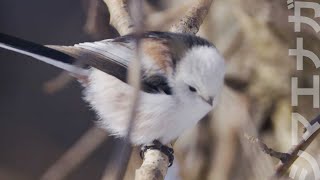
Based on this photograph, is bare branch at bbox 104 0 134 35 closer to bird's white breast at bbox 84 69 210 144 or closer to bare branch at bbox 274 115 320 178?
bird's white breast at bbox 84 69 210 144

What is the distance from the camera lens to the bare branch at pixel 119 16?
89cm

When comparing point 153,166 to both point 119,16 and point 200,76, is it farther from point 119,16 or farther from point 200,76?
point 119,16

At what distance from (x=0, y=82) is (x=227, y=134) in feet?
1.12

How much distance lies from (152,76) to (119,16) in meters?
0.17

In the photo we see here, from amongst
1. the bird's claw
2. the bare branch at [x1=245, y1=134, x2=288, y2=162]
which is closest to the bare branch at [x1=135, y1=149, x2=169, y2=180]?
the bird's claw

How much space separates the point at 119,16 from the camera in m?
0.90

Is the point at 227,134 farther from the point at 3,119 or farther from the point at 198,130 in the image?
the point at 3,119

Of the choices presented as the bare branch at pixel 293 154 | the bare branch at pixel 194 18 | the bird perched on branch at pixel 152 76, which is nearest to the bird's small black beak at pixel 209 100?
the bird perched on branch at pixel 152 76

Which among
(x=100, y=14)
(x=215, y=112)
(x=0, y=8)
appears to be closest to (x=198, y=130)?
(x=215, y=112)

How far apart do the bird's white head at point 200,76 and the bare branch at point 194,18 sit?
7.0 inches

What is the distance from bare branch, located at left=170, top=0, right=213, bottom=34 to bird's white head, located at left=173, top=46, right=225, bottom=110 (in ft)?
0.58

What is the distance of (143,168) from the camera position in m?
0.73

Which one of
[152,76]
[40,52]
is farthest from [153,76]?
[40,52]

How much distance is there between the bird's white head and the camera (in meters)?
0.71
